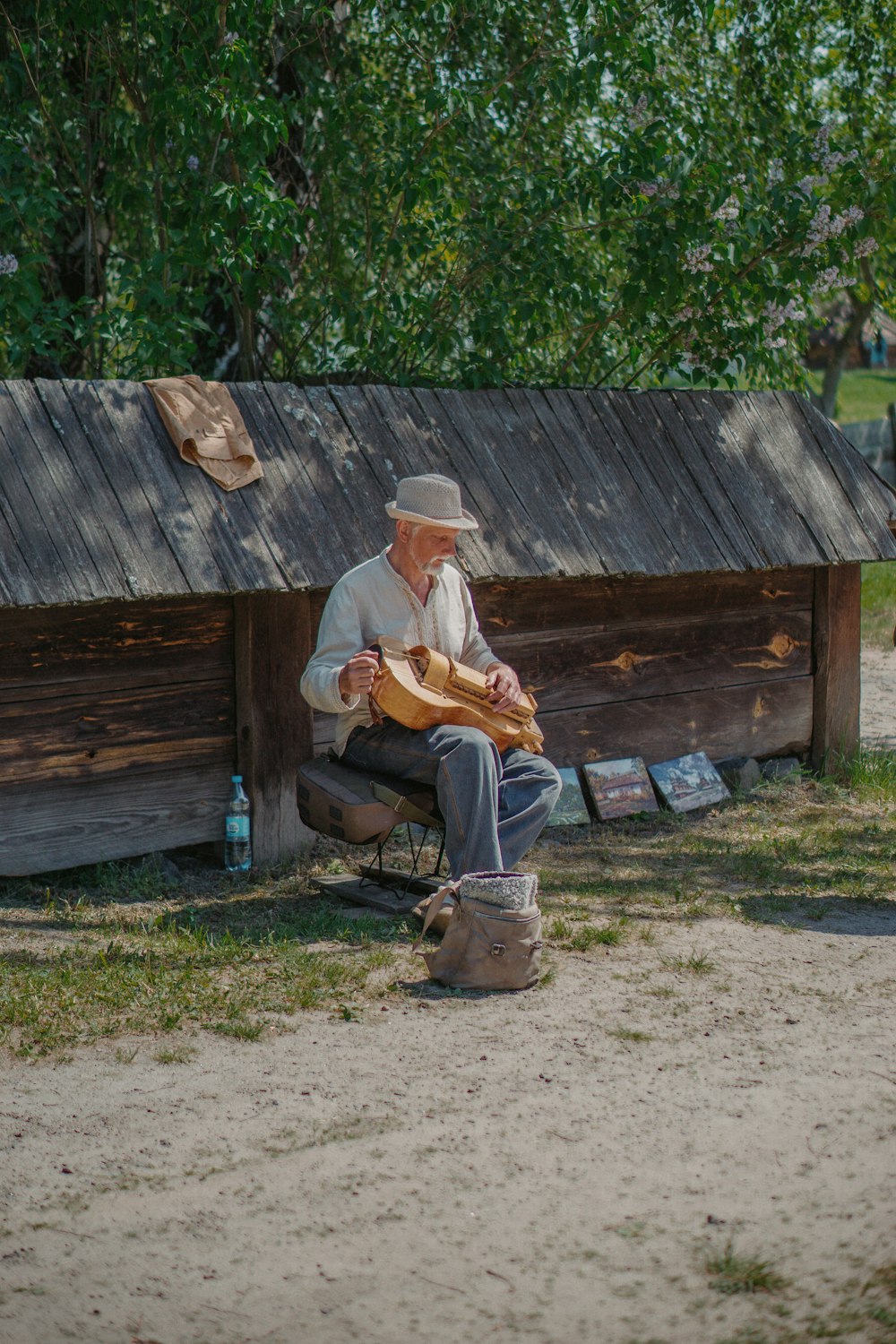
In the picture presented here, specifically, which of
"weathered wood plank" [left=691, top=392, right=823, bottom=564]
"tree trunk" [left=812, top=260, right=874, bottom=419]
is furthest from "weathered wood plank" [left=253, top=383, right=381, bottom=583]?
"tree trunk" [left=812, top=260, right=874, bottom=419]

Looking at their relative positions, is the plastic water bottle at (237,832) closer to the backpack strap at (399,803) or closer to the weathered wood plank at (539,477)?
the backpack strap at (399,803)

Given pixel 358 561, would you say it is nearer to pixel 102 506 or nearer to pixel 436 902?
pixel 102 506

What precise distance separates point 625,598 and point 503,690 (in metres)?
2.08

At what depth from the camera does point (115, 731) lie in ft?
19.1

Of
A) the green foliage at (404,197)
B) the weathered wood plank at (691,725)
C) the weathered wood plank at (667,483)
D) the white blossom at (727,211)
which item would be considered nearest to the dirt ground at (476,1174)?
the weathered wood plank at (691,725)

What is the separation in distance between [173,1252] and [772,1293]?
1.19 m

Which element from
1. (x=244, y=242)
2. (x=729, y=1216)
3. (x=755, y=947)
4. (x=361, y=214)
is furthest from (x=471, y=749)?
(x=361, y=214)

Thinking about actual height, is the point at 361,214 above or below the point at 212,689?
above

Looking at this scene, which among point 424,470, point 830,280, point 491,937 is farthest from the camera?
point 830,280

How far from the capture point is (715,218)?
25.3 feet

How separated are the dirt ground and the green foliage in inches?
164

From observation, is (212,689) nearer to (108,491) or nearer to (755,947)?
(108,491)

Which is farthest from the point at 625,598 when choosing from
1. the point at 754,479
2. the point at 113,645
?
the point at 113,645

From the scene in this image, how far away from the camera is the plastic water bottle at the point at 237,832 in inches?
238
